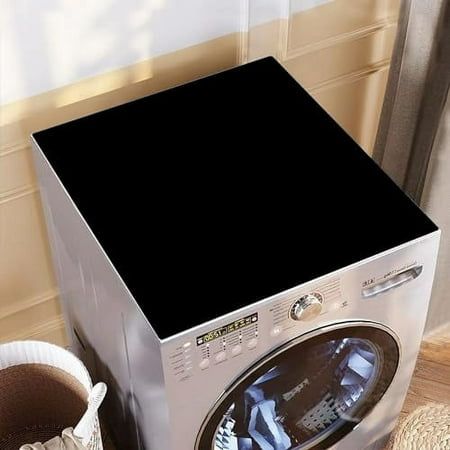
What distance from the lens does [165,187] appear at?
5.28ft

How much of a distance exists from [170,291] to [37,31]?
1.79 feet

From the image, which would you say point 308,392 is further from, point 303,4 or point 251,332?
point 303,4

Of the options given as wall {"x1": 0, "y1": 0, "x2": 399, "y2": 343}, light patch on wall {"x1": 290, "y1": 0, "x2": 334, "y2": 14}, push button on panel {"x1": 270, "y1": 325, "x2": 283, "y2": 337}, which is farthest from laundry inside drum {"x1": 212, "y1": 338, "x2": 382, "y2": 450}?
light patch on wall {"x1": 290, "y1": 0, "x2": 334, "y2": 14}

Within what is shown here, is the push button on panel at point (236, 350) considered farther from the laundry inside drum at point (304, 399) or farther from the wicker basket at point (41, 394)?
the wicker basket at point (41, 394)

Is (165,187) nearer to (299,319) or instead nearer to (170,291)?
(170,291)

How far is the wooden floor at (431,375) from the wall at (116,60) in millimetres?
660

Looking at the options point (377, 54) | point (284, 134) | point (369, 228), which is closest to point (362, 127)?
point (377, 54)

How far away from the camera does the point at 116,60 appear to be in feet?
5.68

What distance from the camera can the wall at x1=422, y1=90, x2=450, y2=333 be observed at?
6.19 ft

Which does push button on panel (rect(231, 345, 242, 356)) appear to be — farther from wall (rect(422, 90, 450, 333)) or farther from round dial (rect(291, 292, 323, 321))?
wall (rect(422, 90, 450, 333))

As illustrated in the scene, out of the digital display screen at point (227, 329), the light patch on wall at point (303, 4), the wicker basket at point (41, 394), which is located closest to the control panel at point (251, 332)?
the digital display screen at point (227, 329)

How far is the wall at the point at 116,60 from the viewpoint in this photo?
1.63 metres

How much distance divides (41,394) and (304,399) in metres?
0.56

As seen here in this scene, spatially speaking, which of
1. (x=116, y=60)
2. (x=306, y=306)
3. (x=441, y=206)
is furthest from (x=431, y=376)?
(x=116, y=60)
